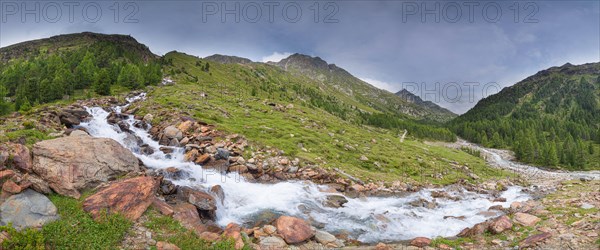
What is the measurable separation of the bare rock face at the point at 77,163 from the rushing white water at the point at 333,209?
439cm

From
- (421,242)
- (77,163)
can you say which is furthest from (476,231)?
(77,163)

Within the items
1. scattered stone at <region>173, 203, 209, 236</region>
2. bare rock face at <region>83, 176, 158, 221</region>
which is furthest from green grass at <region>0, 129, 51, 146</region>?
scattered stone at <region>173, 203, 209, 236</region>

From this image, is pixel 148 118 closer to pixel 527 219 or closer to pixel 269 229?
pixel 269 229

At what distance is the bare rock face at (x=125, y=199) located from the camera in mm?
14281

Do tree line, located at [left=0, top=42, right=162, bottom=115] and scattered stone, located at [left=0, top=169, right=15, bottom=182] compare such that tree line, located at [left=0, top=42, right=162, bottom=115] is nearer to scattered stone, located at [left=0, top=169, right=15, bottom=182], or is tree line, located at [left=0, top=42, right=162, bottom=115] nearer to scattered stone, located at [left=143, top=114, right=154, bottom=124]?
scattered stone, located at [left=143, top=114, right=154, bottom=124]

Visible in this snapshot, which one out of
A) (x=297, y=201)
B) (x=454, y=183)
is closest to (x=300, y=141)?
(x=297, y=201)

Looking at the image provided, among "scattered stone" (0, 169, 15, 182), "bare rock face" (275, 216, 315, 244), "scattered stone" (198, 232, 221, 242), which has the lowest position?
"bare rock face" (275, 216, 315, 244)

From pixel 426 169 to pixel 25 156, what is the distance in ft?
144

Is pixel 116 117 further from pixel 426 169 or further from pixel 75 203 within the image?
pixel 426 169

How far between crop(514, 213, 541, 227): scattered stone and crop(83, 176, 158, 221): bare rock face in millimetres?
22057

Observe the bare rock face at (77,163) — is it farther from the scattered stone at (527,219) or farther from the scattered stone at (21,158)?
the scattered stone at (527,219)

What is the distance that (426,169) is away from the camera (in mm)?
43219

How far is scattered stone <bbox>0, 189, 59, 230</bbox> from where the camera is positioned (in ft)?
39.1

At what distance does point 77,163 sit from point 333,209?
17.3 m
